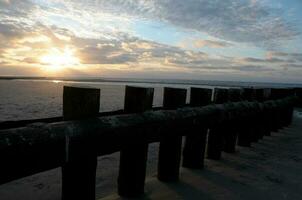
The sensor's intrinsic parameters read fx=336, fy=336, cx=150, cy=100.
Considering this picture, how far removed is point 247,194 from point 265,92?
13.6ft

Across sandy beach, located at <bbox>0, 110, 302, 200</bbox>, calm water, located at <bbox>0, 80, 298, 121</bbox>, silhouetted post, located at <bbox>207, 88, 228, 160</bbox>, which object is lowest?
calm water, located at <bbox>0, 80, 298, 121</bbox>

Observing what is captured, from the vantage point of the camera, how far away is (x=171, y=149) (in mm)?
3971

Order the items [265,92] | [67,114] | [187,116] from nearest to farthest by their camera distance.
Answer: [67,114], [187,116], [265,92]

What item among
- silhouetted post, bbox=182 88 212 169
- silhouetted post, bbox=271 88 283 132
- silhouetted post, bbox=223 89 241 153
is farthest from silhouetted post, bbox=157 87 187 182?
silhouetted post, bbox=271 88 283 132

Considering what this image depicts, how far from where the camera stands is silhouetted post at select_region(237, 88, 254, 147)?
20.5ft

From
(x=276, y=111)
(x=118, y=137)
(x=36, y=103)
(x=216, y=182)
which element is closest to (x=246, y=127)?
(x=276, y=111)

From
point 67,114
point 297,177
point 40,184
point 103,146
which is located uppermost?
point 67,114

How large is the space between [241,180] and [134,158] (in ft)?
5.35

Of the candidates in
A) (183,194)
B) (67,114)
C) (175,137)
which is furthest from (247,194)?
(67,114)

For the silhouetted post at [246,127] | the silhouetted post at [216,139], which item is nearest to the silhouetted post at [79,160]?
the silhouetted post at [216,139]

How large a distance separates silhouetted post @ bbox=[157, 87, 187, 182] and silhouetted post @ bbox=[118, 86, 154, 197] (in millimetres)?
509

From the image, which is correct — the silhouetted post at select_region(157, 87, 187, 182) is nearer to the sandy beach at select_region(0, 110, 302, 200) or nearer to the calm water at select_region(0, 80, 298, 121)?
the sandy beach at select_region(0, 110, 302, 200)

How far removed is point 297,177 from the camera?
4.58 metres

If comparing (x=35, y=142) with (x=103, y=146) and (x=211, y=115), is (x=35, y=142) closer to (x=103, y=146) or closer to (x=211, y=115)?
(x=103, y=146)
